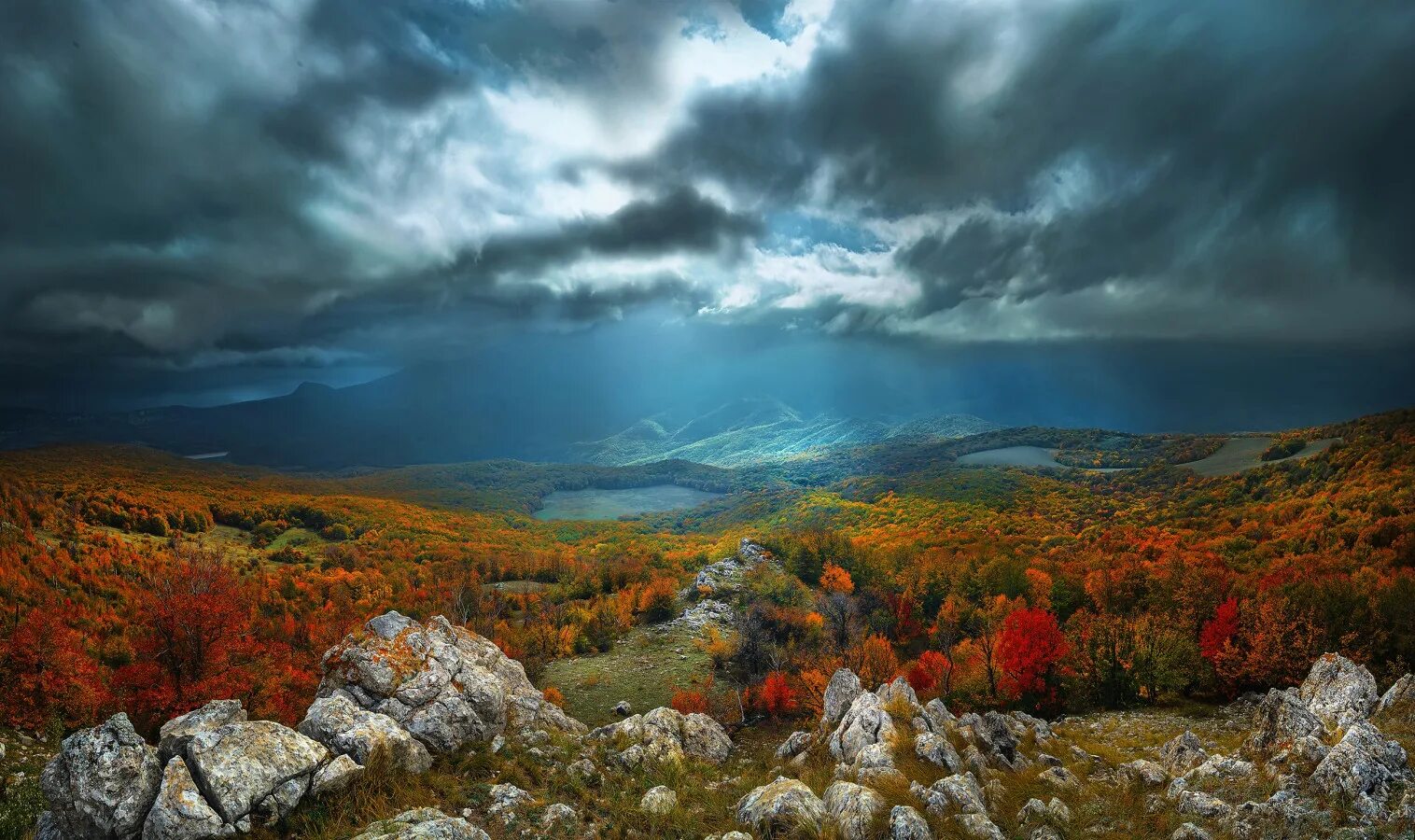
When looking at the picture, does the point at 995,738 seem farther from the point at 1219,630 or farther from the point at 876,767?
the point at 1219,630

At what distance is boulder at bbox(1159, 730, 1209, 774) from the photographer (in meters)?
26.9

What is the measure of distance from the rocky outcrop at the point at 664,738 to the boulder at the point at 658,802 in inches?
226

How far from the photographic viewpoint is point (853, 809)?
20.3m

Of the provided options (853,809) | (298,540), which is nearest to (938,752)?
(853,809)

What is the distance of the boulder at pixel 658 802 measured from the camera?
2196 centimetres

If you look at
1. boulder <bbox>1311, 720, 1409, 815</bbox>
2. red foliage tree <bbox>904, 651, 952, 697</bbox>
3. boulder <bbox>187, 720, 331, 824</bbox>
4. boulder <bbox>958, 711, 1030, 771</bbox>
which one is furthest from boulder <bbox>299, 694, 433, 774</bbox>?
red foliage tree <bbox>904, 651, 952, 697</bbox>

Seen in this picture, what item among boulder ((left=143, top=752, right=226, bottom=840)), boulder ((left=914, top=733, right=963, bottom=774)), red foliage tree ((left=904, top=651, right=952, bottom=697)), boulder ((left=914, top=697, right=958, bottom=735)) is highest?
boulder ((left=143, top=752, right=226, bottom=840))

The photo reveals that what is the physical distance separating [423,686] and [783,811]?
19918 millimetres

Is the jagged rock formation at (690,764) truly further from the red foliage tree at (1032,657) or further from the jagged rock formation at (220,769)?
the red foliage tree at (1032,657)

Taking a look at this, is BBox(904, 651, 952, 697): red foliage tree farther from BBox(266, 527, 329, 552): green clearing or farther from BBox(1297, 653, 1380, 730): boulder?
BBox(266, 527, 329, 552): green clearing

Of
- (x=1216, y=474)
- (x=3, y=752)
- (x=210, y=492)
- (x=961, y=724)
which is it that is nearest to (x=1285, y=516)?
(x=1216, y=474)

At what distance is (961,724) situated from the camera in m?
35.4

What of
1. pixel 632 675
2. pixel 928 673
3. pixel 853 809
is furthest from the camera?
pixel 928 673

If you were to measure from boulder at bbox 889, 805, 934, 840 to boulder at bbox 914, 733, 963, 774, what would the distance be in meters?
9.82
